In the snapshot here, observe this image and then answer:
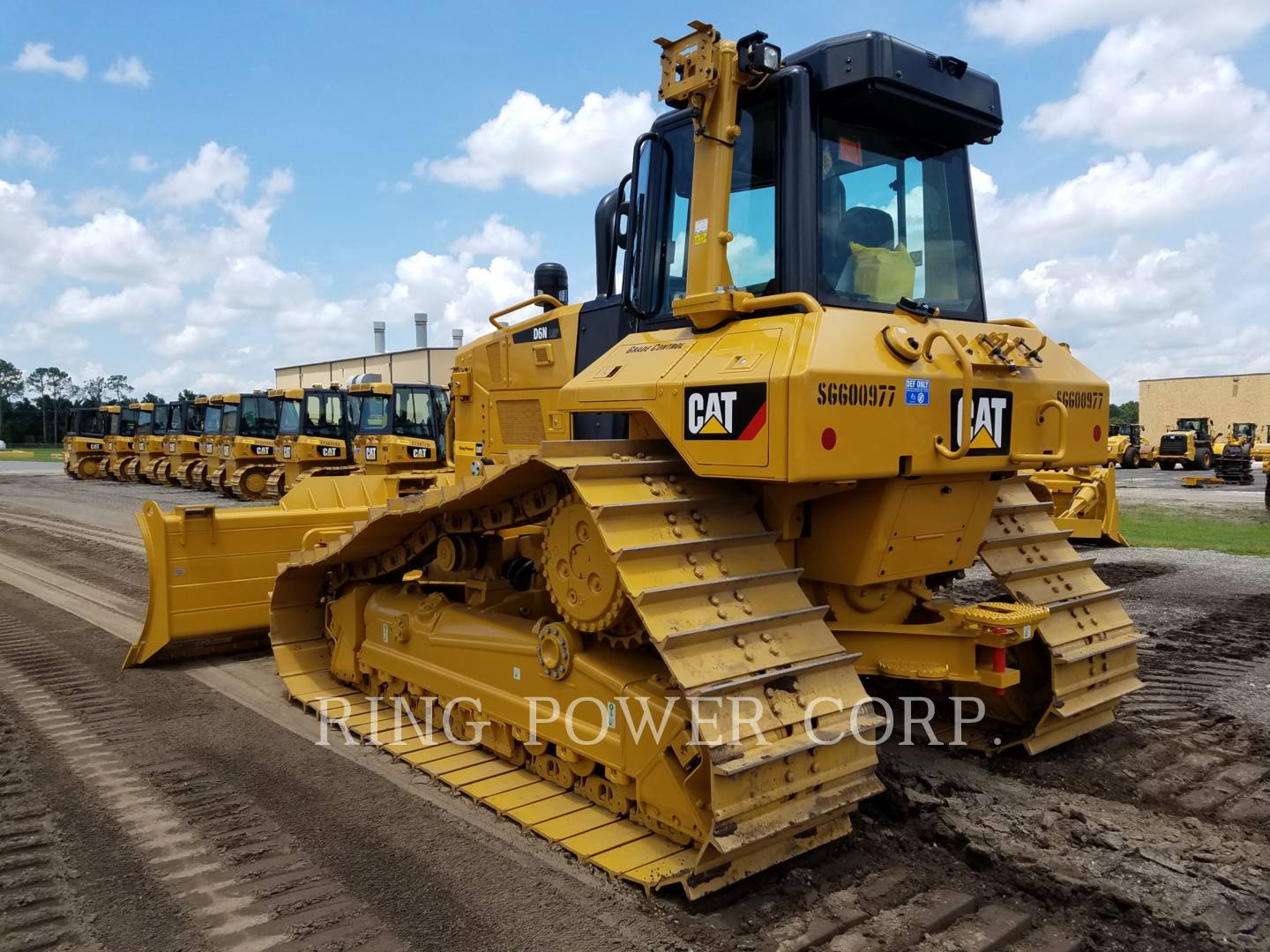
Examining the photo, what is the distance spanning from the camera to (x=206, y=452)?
85.9 ft

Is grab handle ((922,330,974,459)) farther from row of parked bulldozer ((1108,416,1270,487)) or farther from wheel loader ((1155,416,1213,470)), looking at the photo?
wheel loader ((1155,416,1213,470))

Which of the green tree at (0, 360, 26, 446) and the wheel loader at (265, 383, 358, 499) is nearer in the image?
the wheel loader at (265, 383, 358, 499)

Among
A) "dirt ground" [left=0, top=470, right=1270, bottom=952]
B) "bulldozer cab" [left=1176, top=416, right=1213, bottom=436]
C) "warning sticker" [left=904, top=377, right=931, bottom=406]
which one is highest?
"bulldozer cab" [left=1176, top=416, right=1213, bottom=436]

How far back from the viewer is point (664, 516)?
3.74 m

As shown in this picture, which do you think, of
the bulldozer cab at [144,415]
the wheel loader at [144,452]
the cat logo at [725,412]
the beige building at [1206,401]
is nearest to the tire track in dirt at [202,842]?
the cat logo at [725,412]

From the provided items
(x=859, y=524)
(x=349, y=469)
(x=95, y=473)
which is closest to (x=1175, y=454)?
(x=349, y=469)

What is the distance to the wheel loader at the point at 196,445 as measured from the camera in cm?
2658

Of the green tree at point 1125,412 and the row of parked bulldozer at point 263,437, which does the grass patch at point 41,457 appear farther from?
the green tree at point 1125,412

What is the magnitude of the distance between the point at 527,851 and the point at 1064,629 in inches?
117

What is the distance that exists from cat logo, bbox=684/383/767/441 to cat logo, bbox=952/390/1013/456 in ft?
3.04

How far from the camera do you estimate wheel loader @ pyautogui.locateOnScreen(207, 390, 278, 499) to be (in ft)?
77.8

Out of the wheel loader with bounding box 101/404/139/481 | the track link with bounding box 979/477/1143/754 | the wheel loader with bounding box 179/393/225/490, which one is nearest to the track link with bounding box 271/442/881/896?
the track link with bounding box 979/477/1143/754

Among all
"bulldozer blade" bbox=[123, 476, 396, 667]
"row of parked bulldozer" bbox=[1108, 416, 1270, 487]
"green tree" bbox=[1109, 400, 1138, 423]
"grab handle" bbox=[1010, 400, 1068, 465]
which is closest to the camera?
"grab handle" bbox=[1010, 400, 1068, 465]

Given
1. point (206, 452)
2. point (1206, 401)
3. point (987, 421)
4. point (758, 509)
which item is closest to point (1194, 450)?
point (1206, 401)
